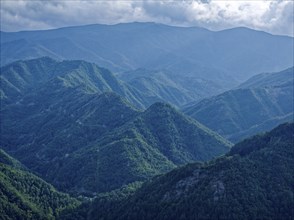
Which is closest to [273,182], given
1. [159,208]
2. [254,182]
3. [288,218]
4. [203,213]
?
[254,182]

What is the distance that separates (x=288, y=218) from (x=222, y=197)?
26.3 m

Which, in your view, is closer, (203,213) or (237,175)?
(203,213)

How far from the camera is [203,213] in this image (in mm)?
185500

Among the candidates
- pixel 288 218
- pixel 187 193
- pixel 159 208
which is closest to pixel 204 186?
pixel 187 193

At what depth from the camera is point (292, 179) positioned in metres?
200

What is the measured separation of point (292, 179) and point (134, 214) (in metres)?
68.6

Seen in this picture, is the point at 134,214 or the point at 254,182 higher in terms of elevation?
the point at 254,182

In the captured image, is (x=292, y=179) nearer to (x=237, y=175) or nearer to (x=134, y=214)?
(x=237, y=175)

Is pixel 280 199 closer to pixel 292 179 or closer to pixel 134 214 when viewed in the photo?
pixel 292 179

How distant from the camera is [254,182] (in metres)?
198

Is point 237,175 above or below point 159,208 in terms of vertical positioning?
above

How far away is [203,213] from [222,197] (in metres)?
10.7

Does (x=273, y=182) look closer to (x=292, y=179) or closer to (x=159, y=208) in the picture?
(x=292, y=179)

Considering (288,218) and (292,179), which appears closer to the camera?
(288,218)
